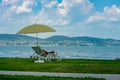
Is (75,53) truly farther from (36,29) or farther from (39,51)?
(36,29)

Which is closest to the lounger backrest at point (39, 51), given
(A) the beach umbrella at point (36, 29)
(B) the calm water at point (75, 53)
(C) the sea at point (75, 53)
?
(A) the beach umbrella at point (36, 29)

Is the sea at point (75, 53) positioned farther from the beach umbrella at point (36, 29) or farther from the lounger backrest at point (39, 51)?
the beach umbrella at point (36, 29)

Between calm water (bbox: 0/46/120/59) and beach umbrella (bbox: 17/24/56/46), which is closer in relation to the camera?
beach umbrella (bbox: 17/24/56/46)

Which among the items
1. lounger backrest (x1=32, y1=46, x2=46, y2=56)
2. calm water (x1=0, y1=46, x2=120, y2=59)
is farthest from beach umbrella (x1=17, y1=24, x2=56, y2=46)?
calm water (x1=0, y1=46, x2=120, y2=59)

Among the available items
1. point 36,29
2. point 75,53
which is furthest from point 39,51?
point 75,53

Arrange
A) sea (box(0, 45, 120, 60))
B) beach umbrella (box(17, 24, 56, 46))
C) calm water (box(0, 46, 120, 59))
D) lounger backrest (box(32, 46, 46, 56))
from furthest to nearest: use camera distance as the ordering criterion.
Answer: calm water (box(0, 46, 120, 59)), sea (box(0, 45, 120, 60)), lounger backrest (box(32, 46, 46, 56)), beach umbrella (box(17, 24, 56, 46))

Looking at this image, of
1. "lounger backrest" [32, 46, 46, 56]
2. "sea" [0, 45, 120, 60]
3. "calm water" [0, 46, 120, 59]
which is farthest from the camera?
"calm water" [0, 46, 120, 59]

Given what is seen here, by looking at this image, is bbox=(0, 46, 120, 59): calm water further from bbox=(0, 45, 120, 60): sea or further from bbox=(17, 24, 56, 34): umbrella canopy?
bbox=(17, 24, 56, 34): umbrella canopy

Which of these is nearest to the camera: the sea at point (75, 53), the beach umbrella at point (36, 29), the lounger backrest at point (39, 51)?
the beach umbrella at point (36, 29)

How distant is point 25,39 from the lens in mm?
117562

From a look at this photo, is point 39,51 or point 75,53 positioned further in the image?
point 75,53

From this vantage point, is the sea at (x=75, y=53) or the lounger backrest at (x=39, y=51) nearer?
the lounger backrest at (x=39, y=51)

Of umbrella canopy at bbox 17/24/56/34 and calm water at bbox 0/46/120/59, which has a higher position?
umbrella canopy at bbox 17/24/56/34

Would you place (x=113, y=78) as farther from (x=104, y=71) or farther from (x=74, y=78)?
(x=104, y=71)
